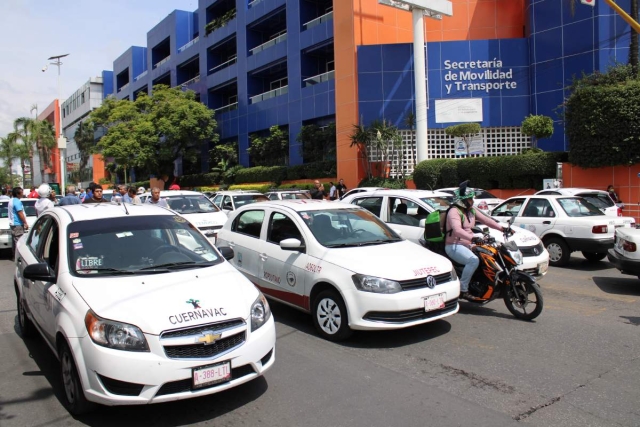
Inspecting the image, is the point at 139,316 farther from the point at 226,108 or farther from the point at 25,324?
the point at 226,108

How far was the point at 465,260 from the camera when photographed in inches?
282

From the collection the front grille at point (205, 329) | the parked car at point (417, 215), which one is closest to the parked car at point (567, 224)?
the parked car at point (417, 215)

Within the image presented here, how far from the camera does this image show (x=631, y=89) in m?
17.8

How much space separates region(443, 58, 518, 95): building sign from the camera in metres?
27.6

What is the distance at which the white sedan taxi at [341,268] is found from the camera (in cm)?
567

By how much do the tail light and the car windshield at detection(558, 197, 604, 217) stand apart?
0.51 m

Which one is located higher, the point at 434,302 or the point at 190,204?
the point at 190,204

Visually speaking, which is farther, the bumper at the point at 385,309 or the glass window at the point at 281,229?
the glass window at the point at 281,229

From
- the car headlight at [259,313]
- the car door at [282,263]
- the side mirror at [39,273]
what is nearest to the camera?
the car headlight at [259,313]

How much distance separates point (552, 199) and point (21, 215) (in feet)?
40.6

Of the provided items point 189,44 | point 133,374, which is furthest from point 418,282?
point 189,44

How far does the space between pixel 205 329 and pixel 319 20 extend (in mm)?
30571

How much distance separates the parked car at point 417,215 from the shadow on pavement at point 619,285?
1183mm

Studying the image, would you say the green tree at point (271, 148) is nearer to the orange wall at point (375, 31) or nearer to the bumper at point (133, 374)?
the orange wall at point (375, 31)
